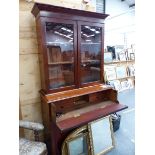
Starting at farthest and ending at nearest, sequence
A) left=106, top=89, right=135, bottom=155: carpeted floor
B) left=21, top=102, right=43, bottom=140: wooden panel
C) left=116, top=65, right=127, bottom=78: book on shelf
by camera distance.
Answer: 1. left=116, top=65, right=127, bottom=78: book on shelf
2. left=106, top=89, right=135, bottom=155: carpeted floor
3. left=21, top=102, right=43, bottom=140: wooden panel

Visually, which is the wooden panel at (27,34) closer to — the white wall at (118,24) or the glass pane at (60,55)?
the glass pane at (60,55)

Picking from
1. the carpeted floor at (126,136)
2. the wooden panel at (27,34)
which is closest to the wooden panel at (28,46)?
the wooden panel at (27,34)

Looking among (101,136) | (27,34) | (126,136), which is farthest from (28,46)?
(126,136)

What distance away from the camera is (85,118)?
168cm

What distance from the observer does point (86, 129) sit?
1.95m

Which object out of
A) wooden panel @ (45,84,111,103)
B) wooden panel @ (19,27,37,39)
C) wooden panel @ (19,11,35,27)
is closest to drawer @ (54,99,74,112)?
wooden panel @ (45,84,111,103)

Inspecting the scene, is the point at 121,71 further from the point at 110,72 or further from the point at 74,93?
the point at 74,93

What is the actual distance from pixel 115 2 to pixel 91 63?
13.4 feet

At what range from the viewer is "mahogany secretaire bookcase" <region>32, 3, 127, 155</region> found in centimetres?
161

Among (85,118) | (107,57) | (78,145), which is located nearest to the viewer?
(85,118)

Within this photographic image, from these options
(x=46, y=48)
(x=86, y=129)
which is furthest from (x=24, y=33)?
(x=86, y=129)

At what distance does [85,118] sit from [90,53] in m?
0.84

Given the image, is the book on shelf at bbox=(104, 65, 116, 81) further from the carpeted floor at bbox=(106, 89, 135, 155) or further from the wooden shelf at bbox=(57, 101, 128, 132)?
the wooden shelf at bbox=(57, 101, 128, 132)
